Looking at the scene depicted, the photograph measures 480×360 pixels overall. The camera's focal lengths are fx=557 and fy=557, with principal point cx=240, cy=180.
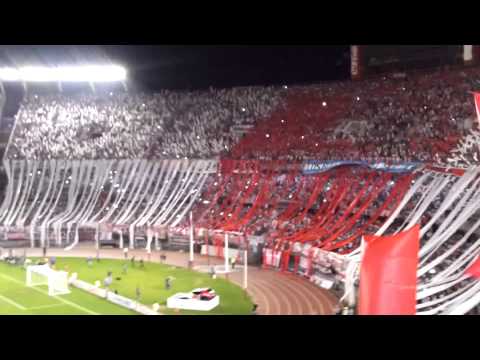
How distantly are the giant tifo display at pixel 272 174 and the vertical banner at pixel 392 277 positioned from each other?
12.7 feet

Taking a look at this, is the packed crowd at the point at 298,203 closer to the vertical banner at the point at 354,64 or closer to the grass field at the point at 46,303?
the grass field at the point at 46,303

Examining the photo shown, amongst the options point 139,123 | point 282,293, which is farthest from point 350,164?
point 139,123

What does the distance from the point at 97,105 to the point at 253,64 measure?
14.3 meters

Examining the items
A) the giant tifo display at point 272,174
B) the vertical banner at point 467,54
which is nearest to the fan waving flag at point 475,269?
the giant tifo display at point 272,174

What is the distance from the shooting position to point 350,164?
3284 cm

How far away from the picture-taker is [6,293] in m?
24.6

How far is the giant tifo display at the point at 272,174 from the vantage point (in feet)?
80.9

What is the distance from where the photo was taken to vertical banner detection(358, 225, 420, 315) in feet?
41.3

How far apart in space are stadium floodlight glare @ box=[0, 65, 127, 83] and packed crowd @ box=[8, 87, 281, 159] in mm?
1772

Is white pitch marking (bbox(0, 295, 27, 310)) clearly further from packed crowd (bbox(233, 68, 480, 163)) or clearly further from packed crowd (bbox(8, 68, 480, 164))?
packed crowd (bbox(233, 68, 480, 163))

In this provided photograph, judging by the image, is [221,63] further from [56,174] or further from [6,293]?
[6,293]

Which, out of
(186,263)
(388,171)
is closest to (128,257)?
(186,263)

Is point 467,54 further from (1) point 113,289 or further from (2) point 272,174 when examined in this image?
(1) point 113,289

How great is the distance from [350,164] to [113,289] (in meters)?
15.5
